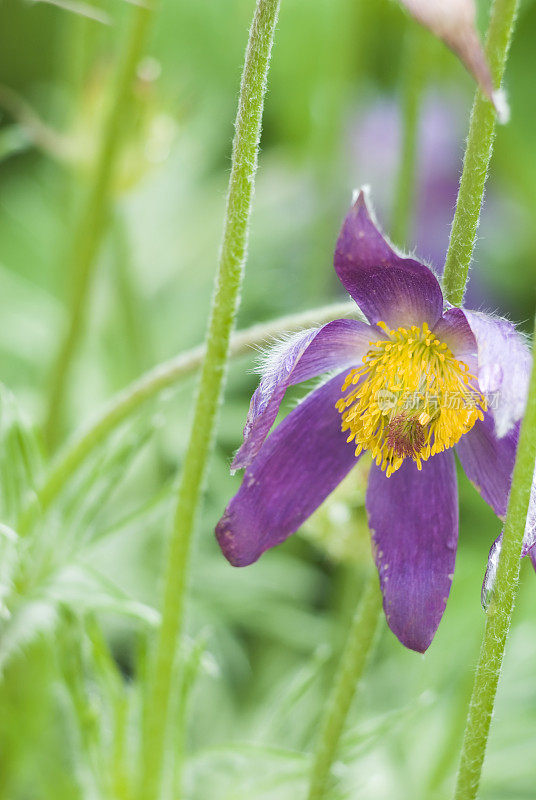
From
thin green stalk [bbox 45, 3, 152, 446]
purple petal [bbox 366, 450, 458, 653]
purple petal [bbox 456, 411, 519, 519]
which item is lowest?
purple petal [bbox 366, 450, 458, 653]

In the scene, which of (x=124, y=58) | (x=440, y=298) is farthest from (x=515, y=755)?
(x=124, y=58)

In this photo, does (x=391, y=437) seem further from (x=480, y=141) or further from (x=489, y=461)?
(x=480, y=141)

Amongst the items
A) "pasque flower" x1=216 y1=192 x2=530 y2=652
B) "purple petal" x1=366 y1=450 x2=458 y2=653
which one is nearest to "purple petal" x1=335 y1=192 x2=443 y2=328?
"pasque flower" x1=216 y1=192 x2=530 y2=652

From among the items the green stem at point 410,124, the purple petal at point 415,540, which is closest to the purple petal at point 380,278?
the purple petal at point 415,540

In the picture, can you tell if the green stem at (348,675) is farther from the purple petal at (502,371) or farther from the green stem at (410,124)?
the green stem at (410,124)

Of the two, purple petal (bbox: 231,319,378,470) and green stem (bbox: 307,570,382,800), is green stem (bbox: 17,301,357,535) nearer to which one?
purple petal (bbox: 231,319,378,470)
